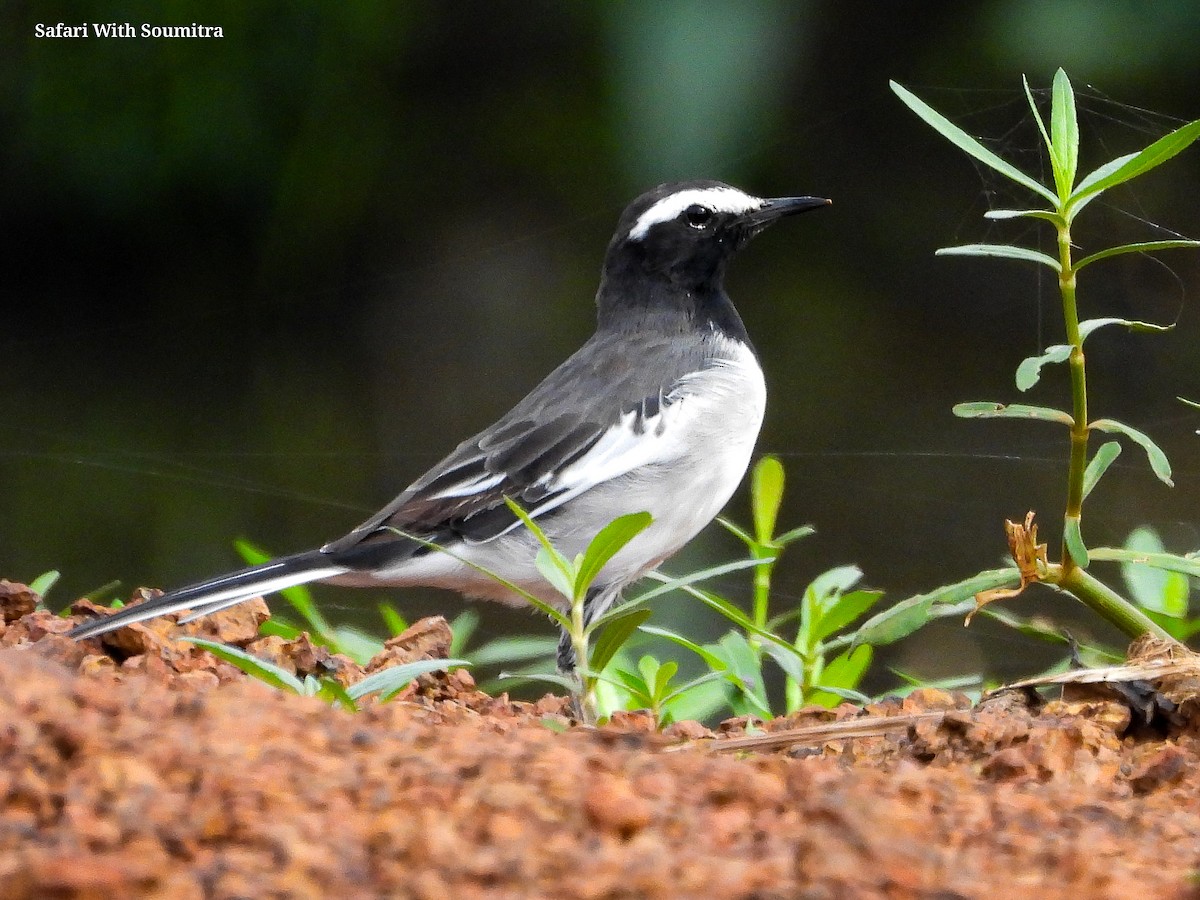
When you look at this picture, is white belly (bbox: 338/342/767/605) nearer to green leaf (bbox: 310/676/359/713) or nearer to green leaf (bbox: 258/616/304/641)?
green leaf (bbox: 258/616/304/641)

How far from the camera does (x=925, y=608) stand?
2242mm

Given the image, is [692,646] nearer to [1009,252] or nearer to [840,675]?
[840,675]

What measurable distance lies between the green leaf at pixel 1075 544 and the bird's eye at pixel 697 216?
67.1 inches

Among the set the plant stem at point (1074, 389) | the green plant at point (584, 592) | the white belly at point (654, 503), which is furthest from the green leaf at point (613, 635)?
the white belly at point (654, 503)

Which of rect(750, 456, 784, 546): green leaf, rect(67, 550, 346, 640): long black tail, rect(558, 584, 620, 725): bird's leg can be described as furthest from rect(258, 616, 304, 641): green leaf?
rect(750, 456, 784, 546): green leaf

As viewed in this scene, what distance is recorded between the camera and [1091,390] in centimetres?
543

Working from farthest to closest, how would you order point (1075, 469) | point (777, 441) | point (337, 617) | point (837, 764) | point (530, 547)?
point (777, 441) < point (337, 617) < point (530, 547) < point (1075, 469) < point (837, 764)

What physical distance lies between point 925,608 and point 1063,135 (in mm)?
765

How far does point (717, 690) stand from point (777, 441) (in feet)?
7.69

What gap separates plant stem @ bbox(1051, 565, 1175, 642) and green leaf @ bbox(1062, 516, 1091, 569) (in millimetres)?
37

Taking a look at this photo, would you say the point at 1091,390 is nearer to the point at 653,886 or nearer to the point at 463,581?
the point at 463,581

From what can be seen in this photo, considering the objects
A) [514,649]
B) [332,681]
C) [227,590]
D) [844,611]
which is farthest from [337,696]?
[844,611]

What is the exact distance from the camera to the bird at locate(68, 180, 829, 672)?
3.23m

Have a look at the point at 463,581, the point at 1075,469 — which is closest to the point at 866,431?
the point at 463,581
